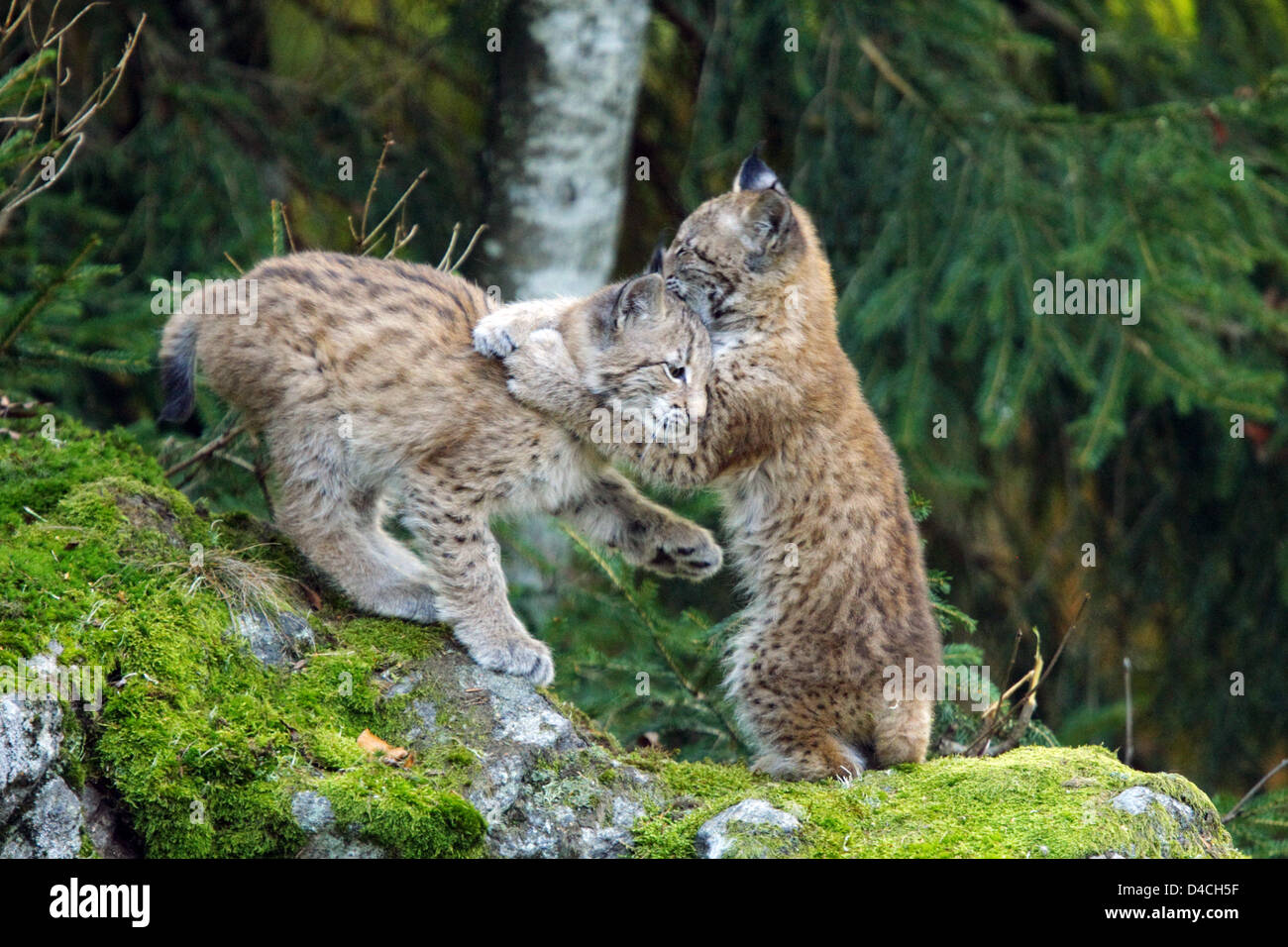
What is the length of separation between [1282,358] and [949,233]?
7.97ft

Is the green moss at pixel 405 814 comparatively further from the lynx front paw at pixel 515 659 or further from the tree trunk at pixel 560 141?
the tree trunk at pixel 560 141

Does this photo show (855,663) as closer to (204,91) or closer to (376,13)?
(204,91)

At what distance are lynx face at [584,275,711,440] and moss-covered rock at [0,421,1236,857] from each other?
121 centimetres

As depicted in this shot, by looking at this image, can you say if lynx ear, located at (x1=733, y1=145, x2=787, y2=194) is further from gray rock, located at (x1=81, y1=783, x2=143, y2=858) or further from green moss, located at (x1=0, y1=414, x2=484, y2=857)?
gray rock, located at (x1=81, y1=783, x2=143, y2=858)

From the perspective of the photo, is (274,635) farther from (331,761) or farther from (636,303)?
(636,303)

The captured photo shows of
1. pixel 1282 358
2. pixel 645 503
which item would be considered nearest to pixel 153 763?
pixel 645 503

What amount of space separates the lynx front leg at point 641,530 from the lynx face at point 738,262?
0.94m

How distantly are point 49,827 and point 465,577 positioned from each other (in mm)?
1733

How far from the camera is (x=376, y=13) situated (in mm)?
8797

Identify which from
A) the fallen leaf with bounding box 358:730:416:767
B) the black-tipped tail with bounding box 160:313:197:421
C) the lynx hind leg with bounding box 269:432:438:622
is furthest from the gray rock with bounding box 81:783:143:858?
the black-tipped tail with bounding box 160:313:197:421

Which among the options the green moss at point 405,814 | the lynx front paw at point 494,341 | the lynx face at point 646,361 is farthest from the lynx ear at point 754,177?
the green moss at point 405,814

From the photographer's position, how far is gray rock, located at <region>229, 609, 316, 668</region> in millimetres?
4316

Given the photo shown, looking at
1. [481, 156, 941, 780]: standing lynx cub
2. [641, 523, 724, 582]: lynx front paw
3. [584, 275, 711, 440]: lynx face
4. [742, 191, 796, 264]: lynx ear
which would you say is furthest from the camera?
[742, 191, 796, 264]: lynx ear

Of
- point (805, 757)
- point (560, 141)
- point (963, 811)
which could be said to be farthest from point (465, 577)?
point (560, 141)
